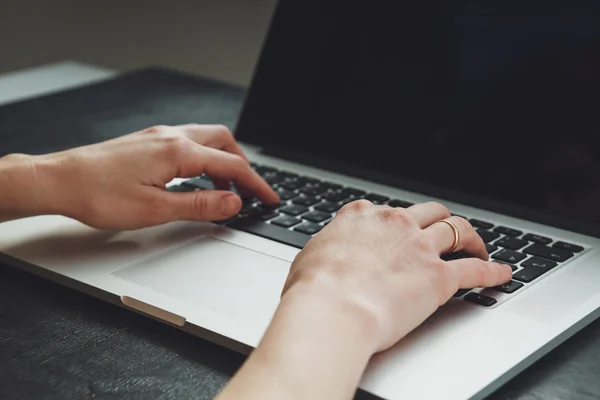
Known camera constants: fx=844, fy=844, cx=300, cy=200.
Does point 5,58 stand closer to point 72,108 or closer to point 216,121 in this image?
point 72,108

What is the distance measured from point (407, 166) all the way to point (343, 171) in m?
0.08

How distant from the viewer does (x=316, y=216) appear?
0.87 meters

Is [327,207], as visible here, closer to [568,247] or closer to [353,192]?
[353,192]

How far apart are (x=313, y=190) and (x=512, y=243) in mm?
246

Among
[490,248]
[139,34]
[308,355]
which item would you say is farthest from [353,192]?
[139,34]

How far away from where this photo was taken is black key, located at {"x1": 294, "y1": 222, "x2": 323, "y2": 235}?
837mm

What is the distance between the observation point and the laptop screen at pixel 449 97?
2.77ft

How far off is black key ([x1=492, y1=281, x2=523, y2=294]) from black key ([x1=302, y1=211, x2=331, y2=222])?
0.73ft

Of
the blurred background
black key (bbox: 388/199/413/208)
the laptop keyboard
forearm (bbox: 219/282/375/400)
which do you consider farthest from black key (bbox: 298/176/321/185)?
the blurred background

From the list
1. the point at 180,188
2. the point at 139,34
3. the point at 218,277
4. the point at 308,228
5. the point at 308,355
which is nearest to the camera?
the point at 308,355

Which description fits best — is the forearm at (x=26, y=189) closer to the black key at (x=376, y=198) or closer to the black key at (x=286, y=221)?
the black key at (x=286, y=221)

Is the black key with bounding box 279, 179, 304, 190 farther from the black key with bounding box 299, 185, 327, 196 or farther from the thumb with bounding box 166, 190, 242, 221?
the thumb with bounding box 166, 190, 242, 221

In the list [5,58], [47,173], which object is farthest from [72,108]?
[5,58]

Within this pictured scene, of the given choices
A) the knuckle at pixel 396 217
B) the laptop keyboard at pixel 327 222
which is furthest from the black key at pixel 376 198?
the knuckle at pixel 396 217
